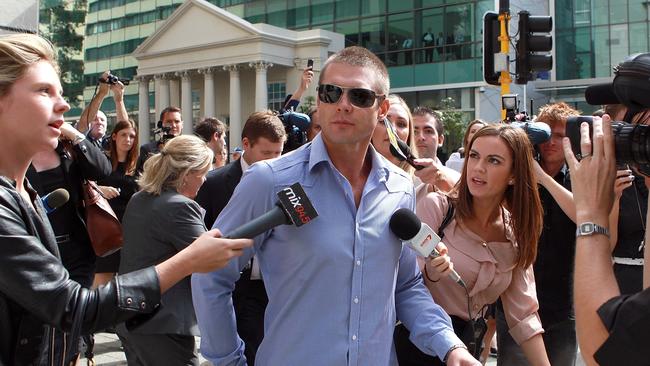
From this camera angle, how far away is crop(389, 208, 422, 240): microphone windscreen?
2.75m

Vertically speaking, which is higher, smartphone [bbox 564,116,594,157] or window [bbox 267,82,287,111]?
window [bbox 267,82,287,111]

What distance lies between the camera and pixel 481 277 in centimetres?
367

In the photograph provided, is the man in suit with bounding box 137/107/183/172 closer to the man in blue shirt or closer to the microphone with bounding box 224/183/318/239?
the man in blue shirt

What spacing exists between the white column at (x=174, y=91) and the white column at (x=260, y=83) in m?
11.9

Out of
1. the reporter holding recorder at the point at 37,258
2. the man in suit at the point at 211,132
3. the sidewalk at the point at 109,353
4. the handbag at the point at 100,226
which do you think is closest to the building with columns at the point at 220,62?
the man in suit at the point at 211,132

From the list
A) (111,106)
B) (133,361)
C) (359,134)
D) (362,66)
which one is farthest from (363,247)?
(111,106)

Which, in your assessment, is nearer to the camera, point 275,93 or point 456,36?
point 456,36

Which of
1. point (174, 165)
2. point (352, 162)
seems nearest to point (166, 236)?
point (174, 165)

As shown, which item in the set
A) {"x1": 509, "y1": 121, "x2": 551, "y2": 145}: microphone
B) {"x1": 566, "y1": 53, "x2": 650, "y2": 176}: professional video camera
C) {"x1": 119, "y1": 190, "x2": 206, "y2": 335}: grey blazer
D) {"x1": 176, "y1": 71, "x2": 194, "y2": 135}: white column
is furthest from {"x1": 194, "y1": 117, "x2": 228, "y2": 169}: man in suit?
{"x1": 176, "y1": 71, "x2": 194, "y2": 135}: white column

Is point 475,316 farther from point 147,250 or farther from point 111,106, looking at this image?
point 111,106

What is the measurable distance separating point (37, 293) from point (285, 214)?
2.86ft

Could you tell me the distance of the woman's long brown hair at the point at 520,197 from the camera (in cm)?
382

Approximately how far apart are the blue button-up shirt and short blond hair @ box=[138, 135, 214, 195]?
6.29 ft

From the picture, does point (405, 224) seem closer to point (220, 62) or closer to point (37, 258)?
point (37, 258)
